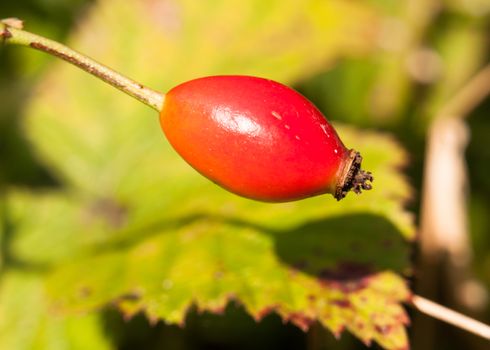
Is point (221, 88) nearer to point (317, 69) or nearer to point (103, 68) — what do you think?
point (103, 68)

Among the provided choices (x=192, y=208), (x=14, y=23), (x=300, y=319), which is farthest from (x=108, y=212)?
(x=14, y=23)

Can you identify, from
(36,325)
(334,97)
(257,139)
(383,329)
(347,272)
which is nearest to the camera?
(257,139)

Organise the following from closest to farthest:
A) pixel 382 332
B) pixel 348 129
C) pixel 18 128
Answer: pixel 382 332 → pixel 348 129 → pixel 18 128

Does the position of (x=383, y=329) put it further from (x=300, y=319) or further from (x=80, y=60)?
(x=80, y=60)

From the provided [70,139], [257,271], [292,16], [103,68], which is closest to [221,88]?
[103,68]

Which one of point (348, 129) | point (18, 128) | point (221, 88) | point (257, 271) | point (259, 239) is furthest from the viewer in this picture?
point (18, 128)

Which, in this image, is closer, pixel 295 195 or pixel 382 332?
pixel 295 195

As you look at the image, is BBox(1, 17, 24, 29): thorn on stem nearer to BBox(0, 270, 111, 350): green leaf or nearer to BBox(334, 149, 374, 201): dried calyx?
BBox(334, 149, 374, 201): dried calyx

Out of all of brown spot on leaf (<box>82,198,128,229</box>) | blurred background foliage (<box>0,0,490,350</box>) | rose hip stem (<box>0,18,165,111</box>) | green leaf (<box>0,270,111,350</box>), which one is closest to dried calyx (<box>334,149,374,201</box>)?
rose hip stem (<box>0,18,165,111</box>)
